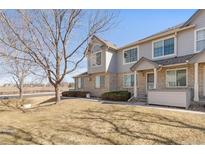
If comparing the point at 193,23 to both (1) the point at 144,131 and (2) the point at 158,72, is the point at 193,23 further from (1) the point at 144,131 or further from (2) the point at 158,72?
(1) the point at 144,131

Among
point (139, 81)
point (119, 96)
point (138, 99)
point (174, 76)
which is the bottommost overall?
point (138, 99)

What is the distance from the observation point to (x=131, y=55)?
70.7ft

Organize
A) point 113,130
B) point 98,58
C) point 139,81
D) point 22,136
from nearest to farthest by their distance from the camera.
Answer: point 22,136, point 113,130, point 139,81, point 98,58

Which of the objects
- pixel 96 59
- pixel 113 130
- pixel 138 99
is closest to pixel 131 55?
pixel 96 59

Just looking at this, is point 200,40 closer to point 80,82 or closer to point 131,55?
point 131,55

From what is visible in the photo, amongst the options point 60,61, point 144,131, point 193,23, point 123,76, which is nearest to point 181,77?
point 193,23

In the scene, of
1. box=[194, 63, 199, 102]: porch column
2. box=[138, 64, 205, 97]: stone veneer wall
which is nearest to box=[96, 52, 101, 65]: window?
box=[138, 64, 205, 97]: stone veneer wall

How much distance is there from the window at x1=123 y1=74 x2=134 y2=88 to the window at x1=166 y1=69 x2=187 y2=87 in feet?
16.1

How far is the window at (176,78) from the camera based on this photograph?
51.8 ft

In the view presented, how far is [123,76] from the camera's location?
2247 centimetres

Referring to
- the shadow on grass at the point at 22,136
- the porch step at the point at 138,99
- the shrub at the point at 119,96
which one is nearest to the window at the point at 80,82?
the shrub at the point at 119,96

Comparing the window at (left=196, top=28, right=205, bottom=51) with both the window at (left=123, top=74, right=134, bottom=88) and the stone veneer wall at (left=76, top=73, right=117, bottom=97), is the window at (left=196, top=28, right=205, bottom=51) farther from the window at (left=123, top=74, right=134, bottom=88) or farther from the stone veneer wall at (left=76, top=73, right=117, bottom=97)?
the stone veneer wall at (left=76, top=73, right=117, bottom=97)

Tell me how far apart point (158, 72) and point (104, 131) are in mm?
11136

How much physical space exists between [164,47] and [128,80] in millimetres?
5946
